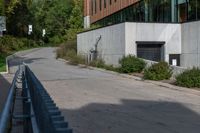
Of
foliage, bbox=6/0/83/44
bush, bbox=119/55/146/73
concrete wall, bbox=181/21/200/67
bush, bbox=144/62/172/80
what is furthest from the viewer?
foliage, bbox=6/0/83/44

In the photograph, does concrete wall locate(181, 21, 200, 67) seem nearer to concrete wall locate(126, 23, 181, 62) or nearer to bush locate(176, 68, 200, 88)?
concrete wall locate(126, 23, 181, 62)

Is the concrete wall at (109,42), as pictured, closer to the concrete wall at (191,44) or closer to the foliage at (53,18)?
the concrete wall at (191,44)

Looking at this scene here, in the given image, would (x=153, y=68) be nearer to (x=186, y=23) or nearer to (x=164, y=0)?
(x=186, y=23)

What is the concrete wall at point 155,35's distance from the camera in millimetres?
32094

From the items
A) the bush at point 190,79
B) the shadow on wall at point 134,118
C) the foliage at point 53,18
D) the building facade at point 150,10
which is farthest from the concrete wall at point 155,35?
the foliage at point 53,18

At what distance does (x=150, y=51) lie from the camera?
33281 millimetres

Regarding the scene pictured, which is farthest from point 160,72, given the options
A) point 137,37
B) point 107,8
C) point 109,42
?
point 107,8

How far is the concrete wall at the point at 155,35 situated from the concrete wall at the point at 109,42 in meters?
0.55

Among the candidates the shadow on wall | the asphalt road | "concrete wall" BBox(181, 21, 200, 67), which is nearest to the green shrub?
"concrete wall" BBox(181, 21, 200, 67)

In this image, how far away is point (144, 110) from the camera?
14453 millimetres

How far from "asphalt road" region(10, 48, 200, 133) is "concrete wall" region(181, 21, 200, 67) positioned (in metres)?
7.28

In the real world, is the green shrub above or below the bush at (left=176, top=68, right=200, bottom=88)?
above

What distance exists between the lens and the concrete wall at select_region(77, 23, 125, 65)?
3309 cm

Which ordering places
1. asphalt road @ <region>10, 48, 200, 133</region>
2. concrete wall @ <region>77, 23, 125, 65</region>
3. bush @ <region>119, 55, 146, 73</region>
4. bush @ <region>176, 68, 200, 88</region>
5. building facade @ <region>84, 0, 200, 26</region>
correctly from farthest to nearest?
concrete wall @ <region>77, 23, 125, 65</region> < building facade @ <region>84, 0, 200, 26</region> < bush @ <region>119, 55, 146, 73</region> < bush @ <region>176, 68, 200, 88</region> < asphalt road @ <region>10, 48, 200, 133</region>
